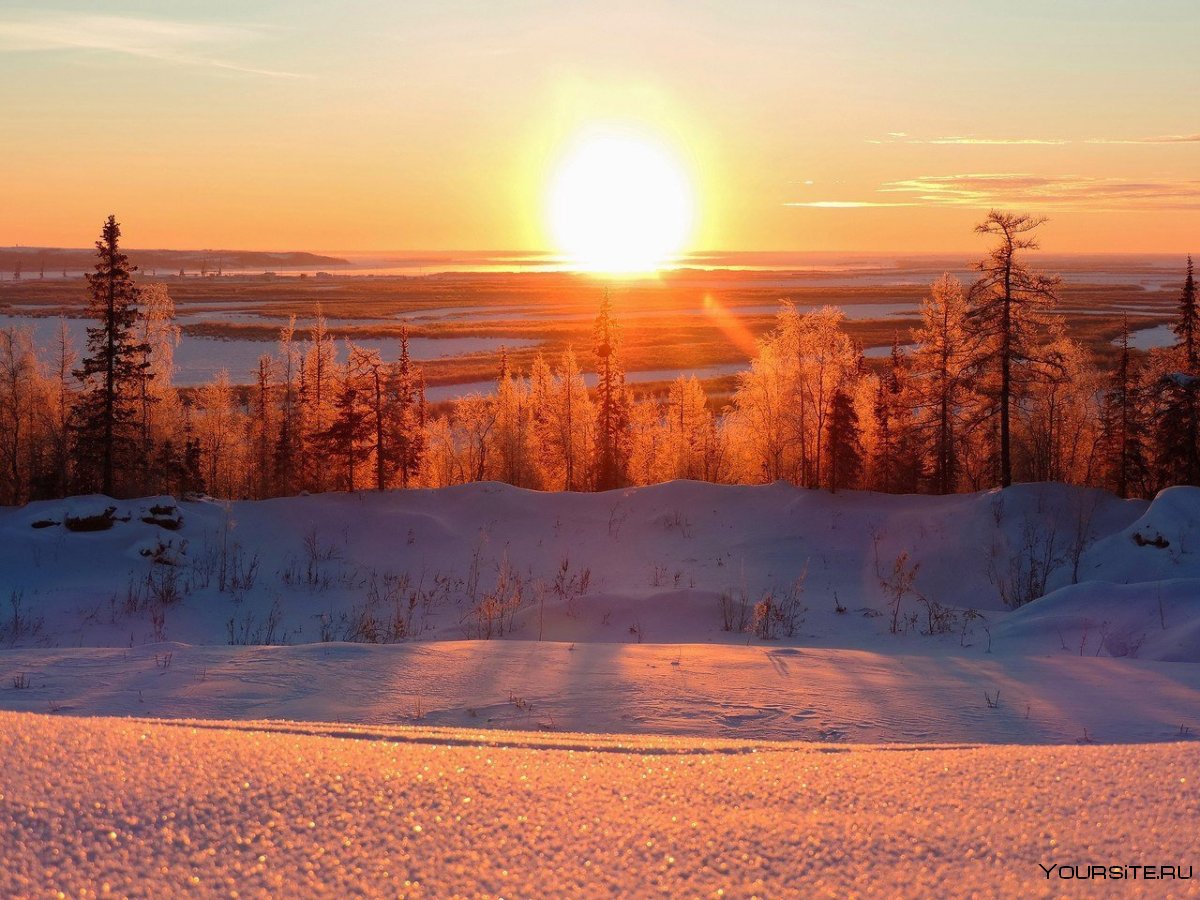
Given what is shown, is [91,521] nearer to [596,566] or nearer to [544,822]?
[596,566]

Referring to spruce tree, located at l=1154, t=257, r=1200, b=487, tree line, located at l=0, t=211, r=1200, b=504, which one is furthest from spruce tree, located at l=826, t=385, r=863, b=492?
spruce tree, located at l=1154, t=257, r=1200, b=487

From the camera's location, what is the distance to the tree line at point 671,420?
26.0m

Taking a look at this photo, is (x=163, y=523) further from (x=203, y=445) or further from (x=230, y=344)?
(x=230, y=344)

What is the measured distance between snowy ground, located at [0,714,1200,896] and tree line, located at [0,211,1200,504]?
22.4 meters

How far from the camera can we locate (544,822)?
2.21 meters

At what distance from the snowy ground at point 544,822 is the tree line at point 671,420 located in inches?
883

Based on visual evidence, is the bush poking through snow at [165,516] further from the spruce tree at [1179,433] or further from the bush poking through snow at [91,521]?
the spruce tree at [1179,433]

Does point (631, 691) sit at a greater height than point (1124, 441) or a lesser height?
lesser

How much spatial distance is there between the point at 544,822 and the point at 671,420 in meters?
48.2

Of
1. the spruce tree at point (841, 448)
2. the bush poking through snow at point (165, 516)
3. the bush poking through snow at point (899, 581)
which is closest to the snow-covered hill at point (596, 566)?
the bush poking through snow at point (165, 516)

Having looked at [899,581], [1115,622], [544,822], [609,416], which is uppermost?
[609,416]

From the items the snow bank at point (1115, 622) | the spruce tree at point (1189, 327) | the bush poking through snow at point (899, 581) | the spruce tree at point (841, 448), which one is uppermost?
the spruce tree at point (1189, 327)

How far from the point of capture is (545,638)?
11664mm

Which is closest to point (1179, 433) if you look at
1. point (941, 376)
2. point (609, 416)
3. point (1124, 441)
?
point (1124, 441)
